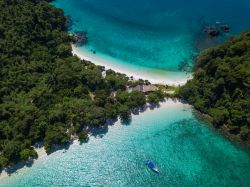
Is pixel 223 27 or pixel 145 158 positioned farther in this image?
pixel 223 27

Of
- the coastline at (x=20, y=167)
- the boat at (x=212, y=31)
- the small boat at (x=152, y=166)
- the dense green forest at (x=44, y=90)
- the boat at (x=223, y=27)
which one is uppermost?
the boat at (x=223, y=27)

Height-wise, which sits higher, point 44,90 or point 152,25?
point 152,25

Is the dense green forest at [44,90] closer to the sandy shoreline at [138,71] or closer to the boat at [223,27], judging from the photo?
the sandy shoreline at [138,71]

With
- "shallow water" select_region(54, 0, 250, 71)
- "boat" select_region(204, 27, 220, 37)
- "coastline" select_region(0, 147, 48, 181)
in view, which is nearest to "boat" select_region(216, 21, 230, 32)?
"shallow water" select_region(54, 0, 250, 71)

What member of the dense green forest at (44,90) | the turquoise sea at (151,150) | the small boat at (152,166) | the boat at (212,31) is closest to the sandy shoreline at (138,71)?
the turquoise sea at (151,150)

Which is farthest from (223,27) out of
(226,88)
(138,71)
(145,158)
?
(145,158)

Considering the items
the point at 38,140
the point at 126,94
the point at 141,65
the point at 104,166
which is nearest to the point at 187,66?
the point at 141,65

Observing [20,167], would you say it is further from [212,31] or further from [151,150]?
[212,31]
